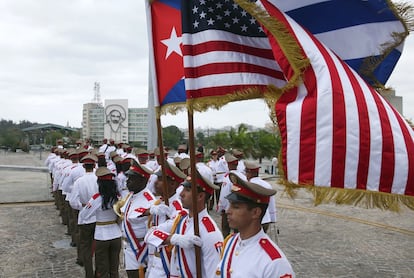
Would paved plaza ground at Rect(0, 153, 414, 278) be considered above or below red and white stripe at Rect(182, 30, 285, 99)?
below

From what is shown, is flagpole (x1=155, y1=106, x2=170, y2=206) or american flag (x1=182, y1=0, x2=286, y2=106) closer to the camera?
american flag (x1=182, y1=0, x2=286, y2=106)

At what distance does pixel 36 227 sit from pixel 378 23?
A: 9.88 meters

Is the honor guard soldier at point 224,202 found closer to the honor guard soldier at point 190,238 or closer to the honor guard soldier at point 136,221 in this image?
the honor guard soldier at point 136,221

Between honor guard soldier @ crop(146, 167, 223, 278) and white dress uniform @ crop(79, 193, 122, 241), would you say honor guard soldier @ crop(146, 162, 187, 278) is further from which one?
white dress uniform @ crop(79, 193, 122, 241)

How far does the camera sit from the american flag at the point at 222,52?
11.5 feet

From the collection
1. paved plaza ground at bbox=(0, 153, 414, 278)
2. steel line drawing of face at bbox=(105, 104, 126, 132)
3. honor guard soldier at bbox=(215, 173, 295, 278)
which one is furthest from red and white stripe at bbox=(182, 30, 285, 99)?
steel line drawing of face at bbox=(105, 104, 126, 132)

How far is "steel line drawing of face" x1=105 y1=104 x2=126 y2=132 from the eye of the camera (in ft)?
115

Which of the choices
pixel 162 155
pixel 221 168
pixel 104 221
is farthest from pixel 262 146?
pixel 162 155

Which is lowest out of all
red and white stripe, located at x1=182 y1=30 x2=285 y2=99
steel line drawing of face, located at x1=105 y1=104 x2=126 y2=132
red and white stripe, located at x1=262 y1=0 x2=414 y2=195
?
red and white stripe, located at x1=262 y1=0 x2=414 y2=195

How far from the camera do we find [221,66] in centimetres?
352

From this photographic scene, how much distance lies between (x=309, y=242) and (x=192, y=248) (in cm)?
627

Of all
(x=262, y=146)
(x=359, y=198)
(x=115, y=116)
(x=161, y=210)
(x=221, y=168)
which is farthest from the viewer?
(x=262, y=146)

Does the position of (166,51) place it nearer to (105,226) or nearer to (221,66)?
(221,66)

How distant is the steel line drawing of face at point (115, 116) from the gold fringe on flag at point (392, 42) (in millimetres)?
32822
